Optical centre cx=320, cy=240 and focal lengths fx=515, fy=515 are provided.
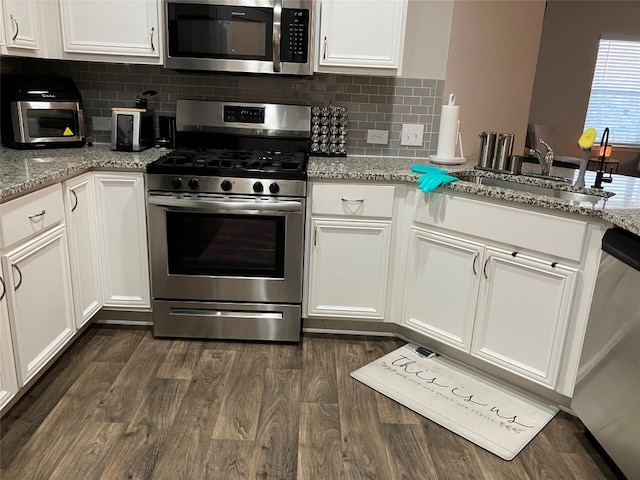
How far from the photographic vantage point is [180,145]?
10.1 ft

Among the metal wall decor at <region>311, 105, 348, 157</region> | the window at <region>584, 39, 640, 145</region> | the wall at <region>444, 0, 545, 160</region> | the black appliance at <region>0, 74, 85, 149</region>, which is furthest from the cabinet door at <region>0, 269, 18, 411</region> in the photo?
the window at <region>584, 39, 640, 145</region>

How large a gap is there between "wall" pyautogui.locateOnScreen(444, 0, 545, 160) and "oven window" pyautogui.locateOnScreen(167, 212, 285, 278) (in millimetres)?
1494

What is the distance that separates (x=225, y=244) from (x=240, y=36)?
1093 mm

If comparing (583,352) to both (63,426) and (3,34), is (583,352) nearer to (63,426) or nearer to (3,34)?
(63,426)

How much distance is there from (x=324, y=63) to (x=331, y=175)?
65 centimetres

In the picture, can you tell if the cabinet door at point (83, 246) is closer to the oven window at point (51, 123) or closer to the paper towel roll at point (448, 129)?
the oven window at point (51, 123)

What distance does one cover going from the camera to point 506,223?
226 cm

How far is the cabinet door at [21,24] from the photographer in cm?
241

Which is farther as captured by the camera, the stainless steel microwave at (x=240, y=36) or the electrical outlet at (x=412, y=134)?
the electrical outlet at (x=412, y=134)

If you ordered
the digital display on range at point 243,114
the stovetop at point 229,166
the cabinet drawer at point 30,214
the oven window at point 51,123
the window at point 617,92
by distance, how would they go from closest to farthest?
the cabinet drawer at point 30,214 < the stovetop at point 229,166 < the oven window at point 51,123 < the digital display on range at point 243,114 < the window at point 617,92

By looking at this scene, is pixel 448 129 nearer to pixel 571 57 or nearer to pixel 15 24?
pixel 15 24

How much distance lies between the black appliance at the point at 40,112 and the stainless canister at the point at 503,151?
231 centimetres

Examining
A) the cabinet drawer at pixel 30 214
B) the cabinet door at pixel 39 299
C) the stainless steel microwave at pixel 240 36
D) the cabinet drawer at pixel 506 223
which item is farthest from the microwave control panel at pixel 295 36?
the cabinet door at pixel 39 299

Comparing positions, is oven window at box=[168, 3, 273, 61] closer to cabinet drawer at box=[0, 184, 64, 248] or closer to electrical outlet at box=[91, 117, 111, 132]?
electrical outlet at box=[91, 117, 111, 132]
